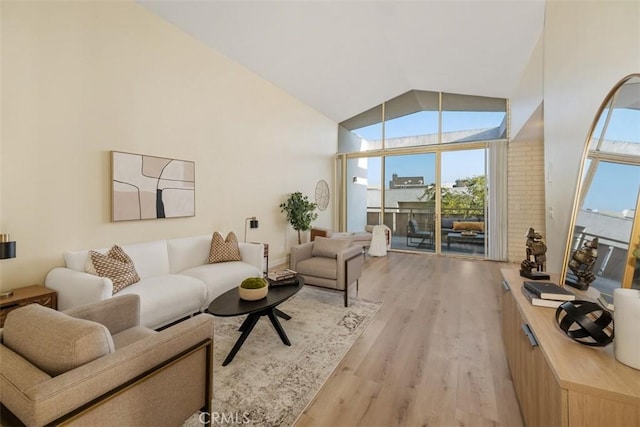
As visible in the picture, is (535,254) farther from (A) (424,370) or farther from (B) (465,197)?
(B) (465,197)

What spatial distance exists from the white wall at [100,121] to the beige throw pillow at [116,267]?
0.42 metres

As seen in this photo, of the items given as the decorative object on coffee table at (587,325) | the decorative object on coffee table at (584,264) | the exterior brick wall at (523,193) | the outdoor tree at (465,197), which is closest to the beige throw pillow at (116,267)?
the decorative object on coffee table at (587,325)

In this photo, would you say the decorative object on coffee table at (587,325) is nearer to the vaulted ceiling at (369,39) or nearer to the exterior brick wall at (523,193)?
the vaulted ceiling at (369,39)

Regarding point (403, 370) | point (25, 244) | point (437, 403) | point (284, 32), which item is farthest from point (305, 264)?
point (284, 32)

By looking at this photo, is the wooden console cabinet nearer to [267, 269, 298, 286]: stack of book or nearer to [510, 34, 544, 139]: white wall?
[267, 269, 298, 286]: stack of book

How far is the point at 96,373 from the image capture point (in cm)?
100

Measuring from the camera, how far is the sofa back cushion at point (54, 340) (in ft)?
3.40

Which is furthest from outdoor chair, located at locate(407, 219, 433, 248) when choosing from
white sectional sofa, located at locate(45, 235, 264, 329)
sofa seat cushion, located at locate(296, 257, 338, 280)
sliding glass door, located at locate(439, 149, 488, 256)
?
white sectional sofa, located at locate(45, 235, 264, 329)

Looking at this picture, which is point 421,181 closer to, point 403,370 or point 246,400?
point 403,370

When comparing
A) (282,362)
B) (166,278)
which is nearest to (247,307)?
(282,362)

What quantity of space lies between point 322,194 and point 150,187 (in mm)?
4334

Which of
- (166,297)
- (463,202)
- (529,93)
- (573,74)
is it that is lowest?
(166,297)

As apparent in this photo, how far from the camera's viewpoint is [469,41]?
4.16m

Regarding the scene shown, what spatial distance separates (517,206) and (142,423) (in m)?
6.79
